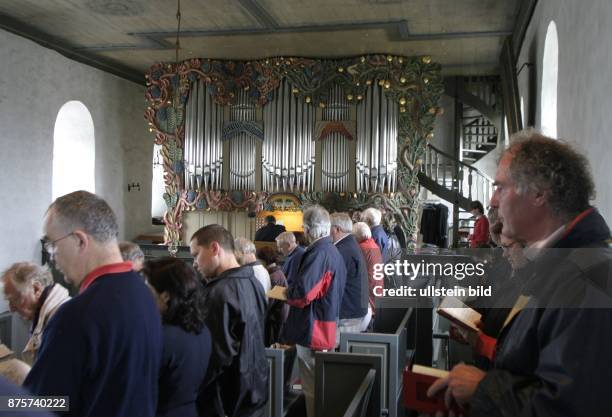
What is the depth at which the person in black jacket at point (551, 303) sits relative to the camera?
1.31 metres

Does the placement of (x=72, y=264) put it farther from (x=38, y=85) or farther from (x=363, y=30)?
(x=38, y=85)

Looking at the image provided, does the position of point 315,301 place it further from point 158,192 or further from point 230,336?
point 158,192

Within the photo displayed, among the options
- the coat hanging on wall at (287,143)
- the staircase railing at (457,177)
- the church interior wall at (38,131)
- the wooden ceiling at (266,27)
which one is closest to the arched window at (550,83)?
the wooden ceiling at (266,27)

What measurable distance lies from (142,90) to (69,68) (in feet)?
8.16

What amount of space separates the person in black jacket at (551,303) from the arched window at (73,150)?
31.9 feet

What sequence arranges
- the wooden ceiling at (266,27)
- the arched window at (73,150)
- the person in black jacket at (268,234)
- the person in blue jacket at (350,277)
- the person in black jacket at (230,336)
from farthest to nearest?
the arched window at (73,150), the person in black jacket at (268,234), the wooden ceiling at (266,27), the person in blue jacket at (350,277), the person in black jacket at (230,336)

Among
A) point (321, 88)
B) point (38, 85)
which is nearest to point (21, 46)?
point (38, 85)

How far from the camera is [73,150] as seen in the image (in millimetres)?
10562

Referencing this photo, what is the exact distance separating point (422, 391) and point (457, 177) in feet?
31.8

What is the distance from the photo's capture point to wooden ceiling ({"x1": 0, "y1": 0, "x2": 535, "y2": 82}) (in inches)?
315

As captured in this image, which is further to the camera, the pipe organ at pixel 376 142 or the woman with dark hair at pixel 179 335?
the pipe organ at pixel 376 142

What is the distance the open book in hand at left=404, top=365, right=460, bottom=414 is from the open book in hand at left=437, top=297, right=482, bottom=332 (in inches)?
17.9

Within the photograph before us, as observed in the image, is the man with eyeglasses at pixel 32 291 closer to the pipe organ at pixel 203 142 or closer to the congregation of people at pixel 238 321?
the congregation of people at pixel 238 321

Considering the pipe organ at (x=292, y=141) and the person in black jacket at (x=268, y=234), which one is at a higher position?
the pipe organ at (x=292, y=141)
